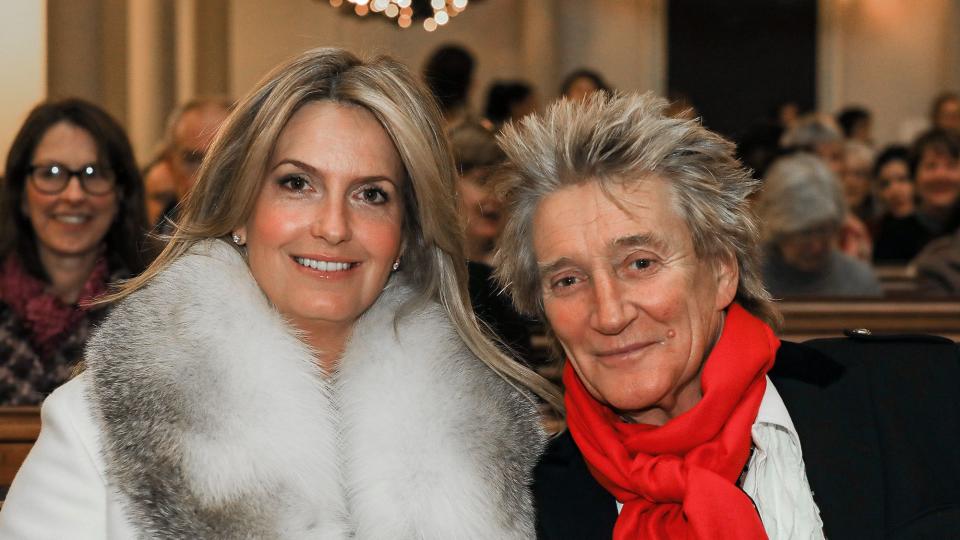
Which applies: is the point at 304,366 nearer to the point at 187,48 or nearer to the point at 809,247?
the point at 809,247

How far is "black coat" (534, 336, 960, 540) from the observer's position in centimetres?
218

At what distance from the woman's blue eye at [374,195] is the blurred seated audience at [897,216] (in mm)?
4656

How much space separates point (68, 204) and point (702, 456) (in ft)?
7.38

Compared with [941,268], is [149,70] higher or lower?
higher

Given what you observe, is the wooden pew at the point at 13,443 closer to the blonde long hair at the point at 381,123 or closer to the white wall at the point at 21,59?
the blonde long hair at the point at 381,123

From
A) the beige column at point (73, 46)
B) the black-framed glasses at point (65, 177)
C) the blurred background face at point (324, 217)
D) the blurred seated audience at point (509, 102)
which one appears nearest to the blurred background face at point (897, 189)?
the blurred seated audience at point (509, 102)

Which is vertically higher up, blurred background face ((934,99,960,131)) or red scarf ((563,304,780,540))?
blurred background face ((934,99,960,131))

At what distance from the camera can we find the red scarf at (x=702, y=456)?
2166 millimetres

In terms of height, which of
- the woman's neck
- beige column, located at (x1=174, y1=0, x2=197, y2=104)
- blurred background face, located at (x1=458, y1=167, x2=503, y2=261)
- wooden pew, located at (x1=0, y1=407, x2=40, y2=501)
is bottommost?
wooden pew, located at (x1=0, y1=407, x2=40, y2=501)

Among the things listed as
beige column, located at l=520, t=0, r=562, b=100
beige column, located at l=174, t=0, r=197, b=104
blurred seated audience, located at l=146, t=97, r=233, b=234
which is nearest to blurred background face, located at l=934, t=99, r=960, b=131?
beige column, located at l=520, t=0, r=562, b=100

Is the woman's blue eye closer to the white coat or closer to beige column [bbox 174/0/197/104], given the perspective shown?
the white coat

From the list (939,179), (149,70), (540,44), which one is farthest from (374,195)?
(540,44)

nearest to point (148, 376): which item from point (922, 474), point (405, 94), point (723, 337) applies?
point (405, 94)

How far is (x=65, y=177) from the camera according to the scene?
144 inches
